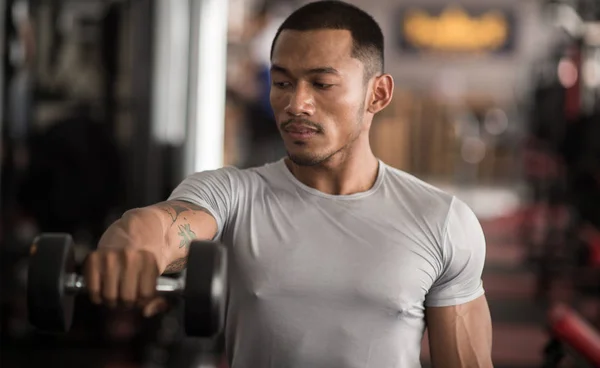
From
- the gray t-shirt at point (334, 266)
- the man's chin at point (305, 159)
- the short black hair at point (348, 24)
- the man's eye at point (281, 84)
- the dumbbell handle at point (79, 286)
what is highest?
the short black hair at point (348, 24)

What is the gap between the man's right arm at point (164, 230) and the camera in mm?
1335

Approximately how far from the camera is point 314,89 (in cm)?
158

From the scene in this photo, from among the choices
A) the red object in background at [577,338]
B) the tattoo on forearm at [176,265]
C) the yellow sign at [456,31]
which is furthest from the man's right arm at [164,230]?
the yellow sign at [456,31]

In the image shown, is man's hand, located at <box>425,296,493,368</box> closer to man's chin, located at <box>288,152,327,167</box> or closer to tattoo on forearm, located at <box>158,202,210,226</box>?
man's chin, located at <box>288,152,327,167</box>

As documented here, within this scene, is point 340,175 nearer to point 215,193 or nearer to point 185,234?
point 215,193

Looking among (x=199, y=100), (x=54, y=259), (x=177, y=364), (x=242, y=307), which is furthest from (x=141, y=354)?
(x=54, y=259)

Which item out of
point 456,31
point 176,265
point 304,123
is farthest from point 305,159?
point 456,31

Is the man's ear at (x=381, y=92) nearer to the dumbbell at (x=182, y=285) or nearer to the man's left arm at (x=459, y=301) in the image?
the man's left arm at (x=459, y=301)

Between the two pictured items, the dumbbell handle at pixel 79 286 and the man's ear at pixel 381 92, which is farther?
the man's ear at pixel 381 92

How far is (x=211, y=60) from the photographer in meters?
3.41

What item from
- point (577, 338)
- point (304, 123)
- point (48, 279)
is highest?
point (304, 123)

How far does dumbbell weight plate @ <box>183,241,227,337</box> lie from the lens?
41.3 inches

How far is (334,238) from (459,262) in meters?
0.23

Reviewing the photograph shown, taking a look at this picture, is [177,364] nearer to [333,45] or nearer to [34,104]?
[34,104]
